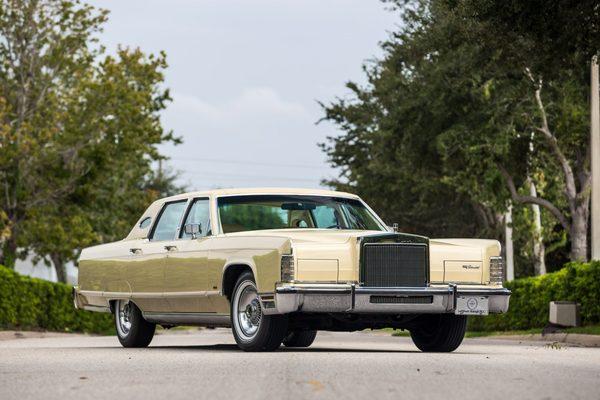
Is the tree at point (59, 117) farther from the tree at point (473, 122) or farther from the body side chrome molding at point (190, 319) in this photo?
the body side chrome molding at point (190, 319)

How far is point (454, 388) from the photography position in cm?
1058

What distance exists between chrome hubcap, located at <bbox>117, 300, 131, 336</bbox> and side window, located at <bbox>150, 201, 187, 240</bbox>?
3.85ft

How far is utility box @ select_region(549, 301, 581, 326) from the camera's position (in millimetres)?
26359

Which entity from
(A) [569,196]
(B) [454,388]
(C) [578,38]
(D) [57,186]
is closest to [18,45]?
(D) [57,186]

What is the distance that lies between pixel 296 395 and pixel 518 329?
22633mm

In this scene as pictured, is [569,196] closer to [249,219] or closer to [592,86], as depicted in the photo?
[592,86]

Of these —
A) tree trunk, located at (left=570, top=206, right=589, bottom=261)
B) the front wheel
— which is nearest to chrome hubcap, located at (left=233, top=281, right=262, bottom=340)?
the front wheel

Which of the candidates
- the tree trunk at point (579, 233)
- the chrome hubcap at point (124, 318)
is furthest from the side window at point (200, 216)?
the tree trunk at point (579, 233)

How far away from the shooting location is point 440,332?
16.3m

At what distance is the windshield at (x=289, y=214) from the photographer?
16250 millimetres

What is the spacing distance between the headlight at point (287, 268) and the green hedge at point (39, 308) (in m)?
16.4

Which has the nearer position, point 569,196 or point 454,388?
point 454,388

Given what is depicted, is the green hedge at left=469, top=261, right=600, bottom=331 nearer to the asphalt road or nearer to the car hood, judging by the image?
the asphalt road

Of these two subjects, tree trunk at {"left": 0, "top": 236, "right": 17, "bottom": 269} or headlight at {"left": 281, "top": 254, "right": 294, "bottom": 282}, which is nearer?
headlight at {"left": 281, "top": 254, "right": 294, "bottom": 282}
